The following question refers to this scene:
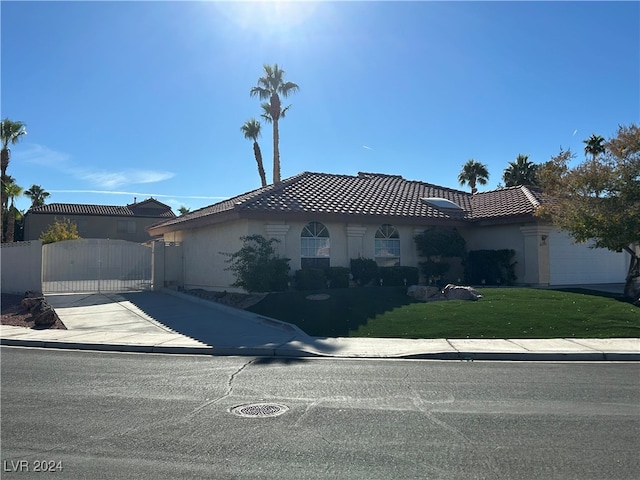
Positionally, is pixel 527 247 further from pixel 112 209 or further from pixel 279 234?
pixel 112 209

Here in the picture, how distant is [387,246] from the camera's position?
22734mm

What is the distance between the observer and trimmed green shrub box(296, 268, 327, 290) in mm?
19609

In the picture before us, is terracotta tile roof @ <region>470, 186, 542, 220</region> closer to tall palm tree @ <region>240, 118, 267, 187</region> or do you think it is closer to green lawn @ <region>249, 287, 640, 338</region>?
green lawn @ <region>249, 287, 640, 338</region>

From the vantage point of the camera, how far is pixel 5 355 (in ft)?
37.4

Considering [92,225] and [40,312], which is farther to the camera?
[92,225]

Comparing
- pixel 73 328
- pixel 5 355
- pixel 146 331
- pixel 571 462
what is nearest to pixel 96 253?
pixel 73 328

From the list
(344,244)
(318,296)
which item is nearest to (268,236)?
(344,244)

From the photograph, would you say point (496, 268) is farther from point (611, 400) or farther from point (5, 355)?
point (5, 355)

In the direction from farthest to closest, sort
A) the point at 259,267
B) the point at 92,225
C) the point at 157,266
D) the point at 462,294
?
the point at 92,225 < the point at 157,266 < the point at 259,267 < the point at 462,294

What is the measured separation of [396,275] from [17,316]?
13.0 meters

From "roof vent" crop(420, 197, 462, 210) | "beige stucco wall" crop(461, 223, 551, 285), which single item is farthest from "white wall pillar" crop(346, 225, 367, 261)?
"beige stucco wall" crop(461, 223, 551, 285)

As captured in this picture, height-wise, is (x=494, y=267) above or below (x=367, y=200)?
below

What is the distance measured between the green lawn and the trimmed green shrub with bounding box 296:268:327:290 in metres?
1.17

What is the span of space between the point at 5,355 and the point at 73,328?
3.96 metres
